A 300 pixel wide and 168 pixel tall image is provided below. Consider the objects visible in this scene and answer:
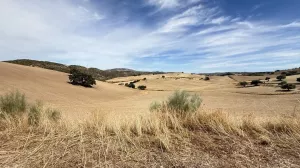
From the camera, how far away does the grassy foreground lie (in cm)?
376

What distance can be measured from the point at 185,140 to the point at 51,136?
2.61 metres

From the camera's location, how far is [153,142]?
456 centimetres

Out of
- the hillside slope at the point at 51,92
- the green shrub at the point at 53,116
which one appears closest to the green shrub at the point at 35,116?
the green shrub at the point at 53,116

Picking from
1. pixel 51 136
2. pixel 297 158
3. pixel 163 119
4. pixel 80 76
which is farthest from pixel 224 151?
pixel 80 76

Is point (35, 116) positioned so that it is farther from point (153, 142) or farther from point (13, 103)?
point (153, 142)

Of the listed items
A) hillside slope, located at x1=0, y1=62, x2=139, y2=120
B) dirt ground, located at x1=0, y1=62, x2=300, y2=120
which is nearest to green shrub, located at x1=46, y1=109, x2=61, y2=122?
dirt ground, located at x1=0, y1=62, x2=300, y2=120

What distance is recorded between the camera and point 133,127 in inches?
211

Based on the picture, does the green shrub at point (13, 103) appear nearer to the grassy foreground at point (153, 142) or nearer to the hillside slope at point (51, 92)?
the grassy foreground at point (153, 142)

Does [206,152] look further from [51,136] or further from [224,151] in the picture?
[51,136]

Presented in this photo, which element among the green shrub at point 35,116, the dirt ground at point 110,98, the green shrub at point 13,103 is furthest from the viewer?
the dirt ground at point 110,98

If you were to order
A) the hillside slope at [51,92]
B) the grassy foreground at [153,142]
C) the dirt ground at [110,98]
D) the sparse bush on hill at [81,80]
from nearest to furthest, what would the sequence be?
1. the grassy foreground at [153,142]
2. the dirt ground at [110,98]
3. the hillside slope at [51,92]
4. the sparse bush on hill at [81,80]

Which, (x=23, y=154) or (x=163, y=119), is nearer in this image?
(x=23, y=154)

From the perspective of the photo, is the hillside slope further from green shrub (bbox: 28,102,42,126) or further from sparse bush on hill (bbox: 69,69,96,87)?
green shrub (bbox: 28,102,42,126)

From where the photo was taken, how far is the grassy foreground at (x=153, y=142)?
3.76 metres
